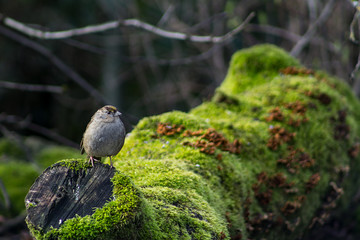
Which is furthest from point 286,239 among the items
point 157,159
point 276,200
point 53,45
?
point 53,45

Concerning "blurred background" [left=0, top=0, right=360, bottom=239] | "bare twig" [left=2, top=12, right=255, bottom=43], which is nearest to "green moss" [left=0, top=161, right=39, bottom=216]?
"blurred background" [left=0, top=0, right=360, bottom=239]

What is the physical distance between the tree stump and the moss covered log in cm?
5

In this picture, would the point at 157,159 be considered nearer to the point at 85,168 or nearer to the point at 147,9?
the point at 85,168

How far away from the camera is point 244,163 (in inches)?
152

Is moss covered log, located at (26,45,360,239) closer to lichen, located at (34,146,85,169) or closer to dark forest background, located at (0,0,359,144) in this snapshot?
lichen, located at (34,146,85,169)

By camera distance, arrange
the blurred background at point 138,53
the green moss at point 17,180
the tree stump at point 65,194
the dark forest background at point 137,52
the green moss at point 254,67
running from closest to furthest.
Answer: the tree stump at point 65,194 < the green moss at point 254,67 < the green moss at point 17,180 < the blurred background at point 138,53 < the dark forest background at point 137,52

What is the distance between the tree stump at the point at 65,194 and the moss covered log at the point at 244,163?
0.05m

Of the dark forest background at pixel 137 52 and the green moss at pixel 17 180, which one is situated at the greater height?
the dark forest background at pixel 137 52

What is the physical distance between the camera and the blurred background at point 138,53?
900cm

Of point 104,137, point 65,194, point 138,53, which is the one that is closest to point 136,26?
point 104,137

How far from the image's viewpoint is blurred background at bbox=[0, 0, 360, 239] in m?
9.00

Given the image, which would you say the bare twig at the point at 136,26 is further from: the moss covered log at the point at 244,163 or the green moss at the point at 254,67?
the green moss at the point at 254,67

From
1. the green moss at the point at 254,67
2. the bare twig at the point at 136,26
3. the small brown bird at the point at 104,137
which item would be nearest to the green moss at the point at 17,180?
the bare twig at the point at 136,26

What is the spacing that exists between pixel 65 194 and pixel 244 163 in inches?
79.6
